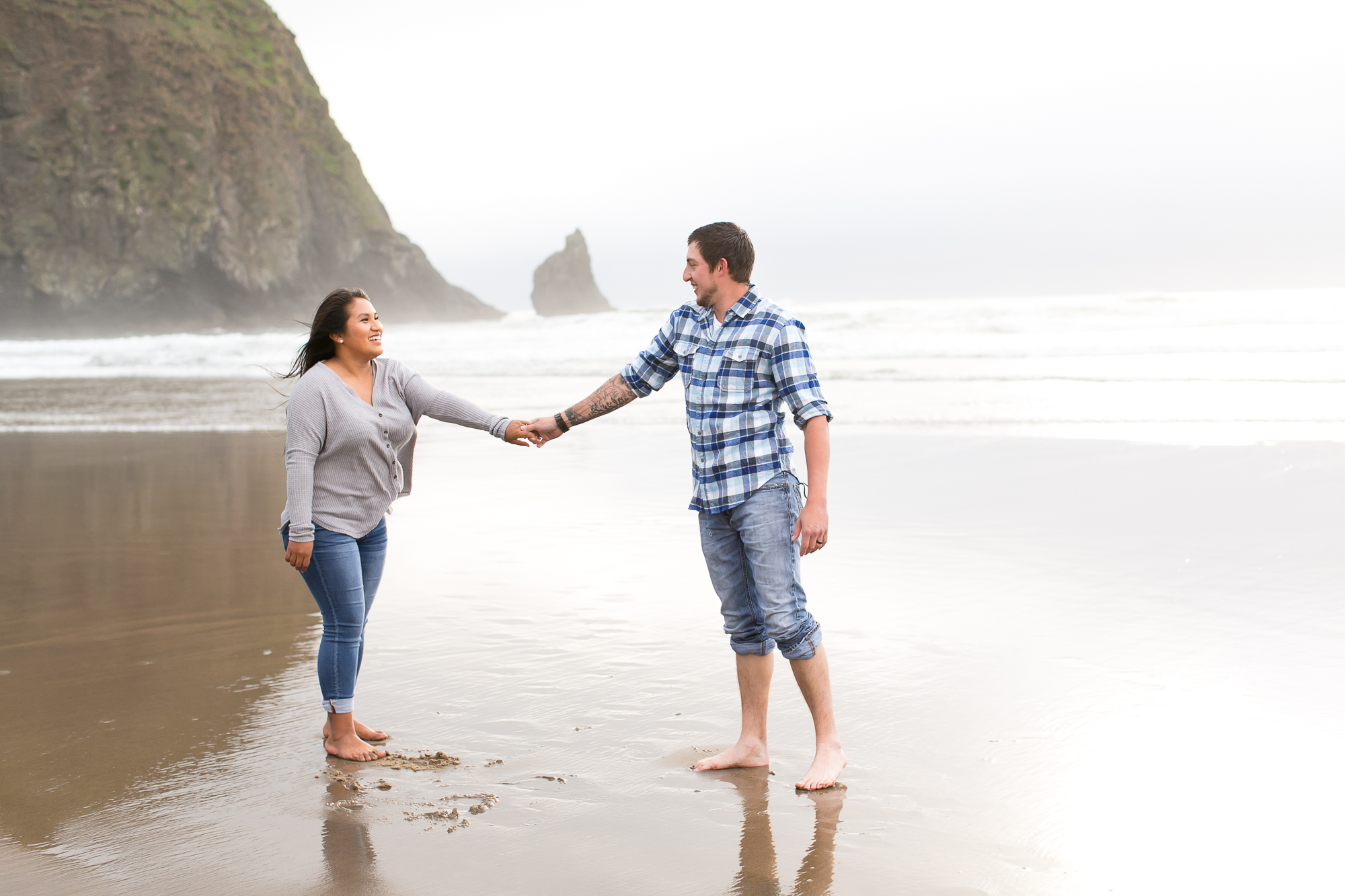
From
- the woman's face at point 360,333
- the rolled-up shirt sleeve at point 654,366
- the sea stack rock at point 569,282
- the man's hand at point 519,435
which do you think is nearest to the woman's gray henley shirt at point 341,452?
the woman's face at point 360,333

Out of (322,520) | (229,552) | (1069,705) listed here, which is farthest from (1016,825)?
(229,552)

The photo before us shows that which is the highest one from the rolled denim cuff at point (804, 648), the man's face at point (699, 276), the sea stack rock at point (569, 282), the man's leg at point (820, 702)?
the sea stack rock at point (569, 282)

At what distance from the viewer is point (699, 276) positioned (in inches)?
129

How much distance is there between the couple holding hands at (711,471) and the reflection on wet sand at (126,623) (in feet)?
2.53

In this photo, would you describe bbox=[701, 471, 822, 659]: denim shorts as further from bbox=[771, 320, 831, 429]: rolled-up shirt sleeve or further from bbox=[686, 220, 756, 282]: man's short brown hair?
bbox=[686, 220, 756, 282]: man's short brown hair

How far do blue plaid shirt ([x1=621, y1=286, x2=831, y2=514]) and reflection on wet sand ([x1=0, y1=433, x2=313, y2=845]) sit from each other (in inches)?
78.9

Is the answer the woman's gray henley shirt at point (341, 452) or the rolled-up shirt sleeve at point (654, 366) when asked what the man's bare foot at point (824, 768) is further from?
the woman's gray henley shirt at point (341, 452)

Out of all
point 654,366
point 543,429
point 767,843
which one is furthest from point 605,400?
point 767,843

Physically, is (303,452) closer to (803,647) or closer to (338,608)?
(338,608)

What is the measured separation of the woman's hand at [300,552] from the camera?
3.31 metres

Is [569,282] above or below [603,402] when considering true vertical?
above

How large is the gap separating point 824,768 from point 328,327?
7.42ft

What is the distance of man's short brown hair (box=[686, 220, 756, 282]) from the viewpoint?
326cm

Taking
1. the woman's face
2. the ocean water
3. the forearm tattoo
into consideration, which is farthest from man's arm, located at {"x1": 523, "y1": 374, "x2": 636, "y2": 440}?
the ocean water
